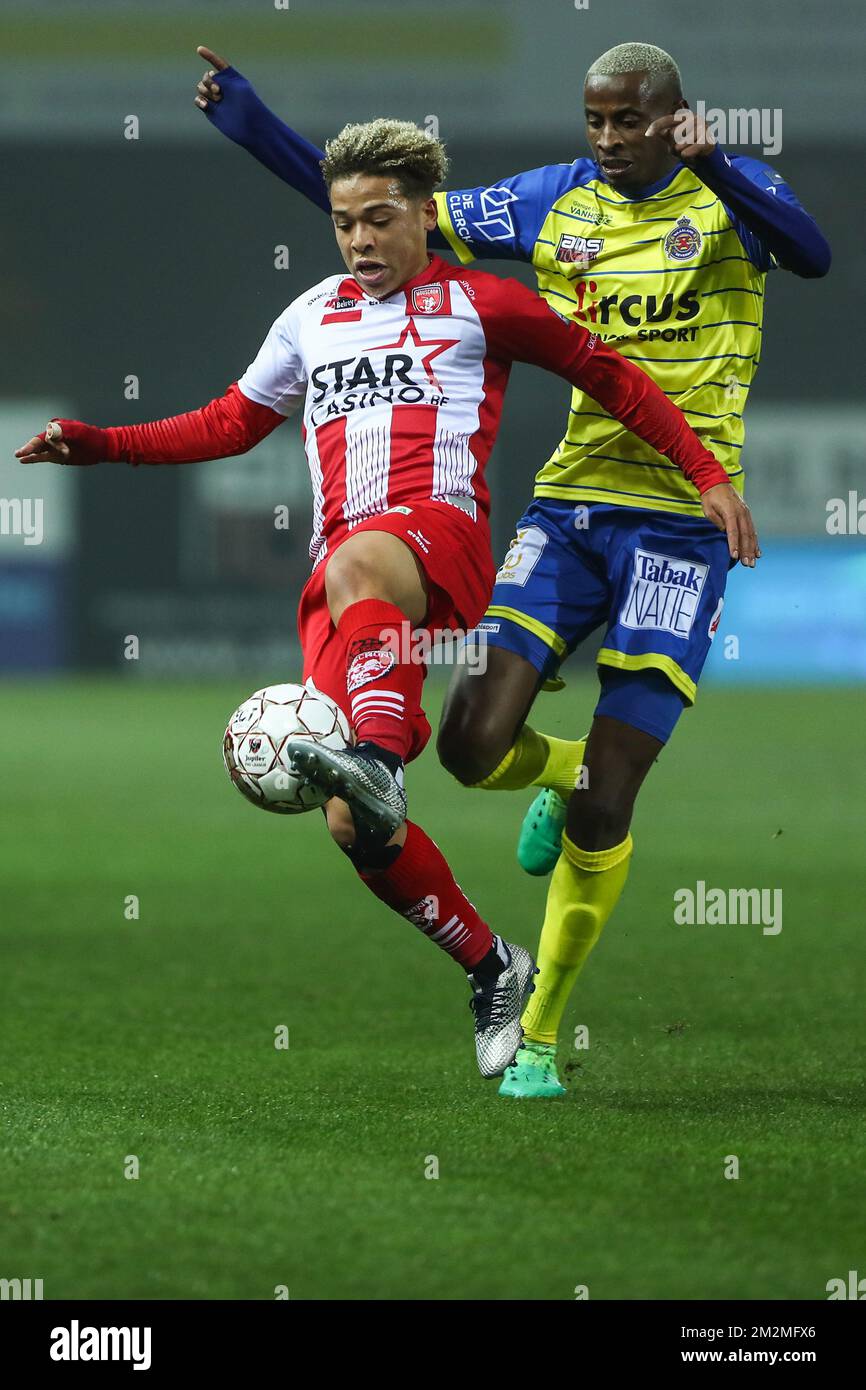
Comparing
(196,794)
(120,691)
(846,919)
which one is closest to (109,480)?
(120,691)

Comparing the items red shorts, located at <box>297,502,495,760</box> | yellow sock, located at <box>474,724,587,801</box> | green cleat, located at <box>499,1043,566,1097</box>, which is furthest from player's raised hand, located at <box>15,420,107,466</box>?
green cleat, located at <box>499,1043,566,1097</box>

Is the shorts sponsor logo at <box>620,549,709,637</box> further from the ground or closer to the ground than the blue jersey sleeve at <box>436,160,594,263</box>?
closer to the ground

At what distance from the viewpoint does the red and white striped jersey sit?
14.2 ft

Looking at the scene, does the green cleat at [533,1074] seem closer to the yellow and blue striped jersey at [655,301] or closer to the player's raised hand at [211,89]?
the yellow and blue striped jersey at [655,301]

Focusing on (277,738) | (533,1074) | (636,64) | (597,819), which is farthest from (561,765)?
(636,64)

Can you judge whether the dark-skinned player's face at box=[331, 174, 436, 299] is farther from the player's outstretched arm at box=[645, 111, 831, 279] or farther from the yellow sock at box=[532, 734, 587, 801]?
the yellow sock at box=[532, 734, 587, 801]

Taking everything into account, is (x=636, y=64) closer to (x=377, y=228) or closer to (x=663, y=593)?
(x=377, y=228)

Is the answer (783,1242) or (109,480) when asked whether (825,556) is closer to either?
(109,480)

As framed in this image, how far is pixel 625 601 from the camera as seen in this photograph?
4789 mm

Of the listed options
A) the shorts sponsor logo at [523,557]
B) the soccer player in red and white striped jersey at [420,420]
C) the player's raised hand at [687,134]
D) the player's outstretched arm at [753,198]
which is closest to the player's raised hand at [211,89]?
the soccer player in red and white striped jersey at [420,420]

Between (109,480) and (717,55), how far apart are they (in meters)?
7.43

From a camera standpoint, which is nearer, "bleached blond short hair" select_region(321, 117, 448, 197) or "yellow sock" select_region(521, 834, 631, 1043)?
"bleached blond short hair" select_region(321, 117, 448, 197)

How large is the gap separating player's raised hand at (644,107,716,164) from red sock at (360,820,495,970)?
5.23 feet

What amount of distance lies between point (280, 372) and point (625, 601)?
1.01 metres
